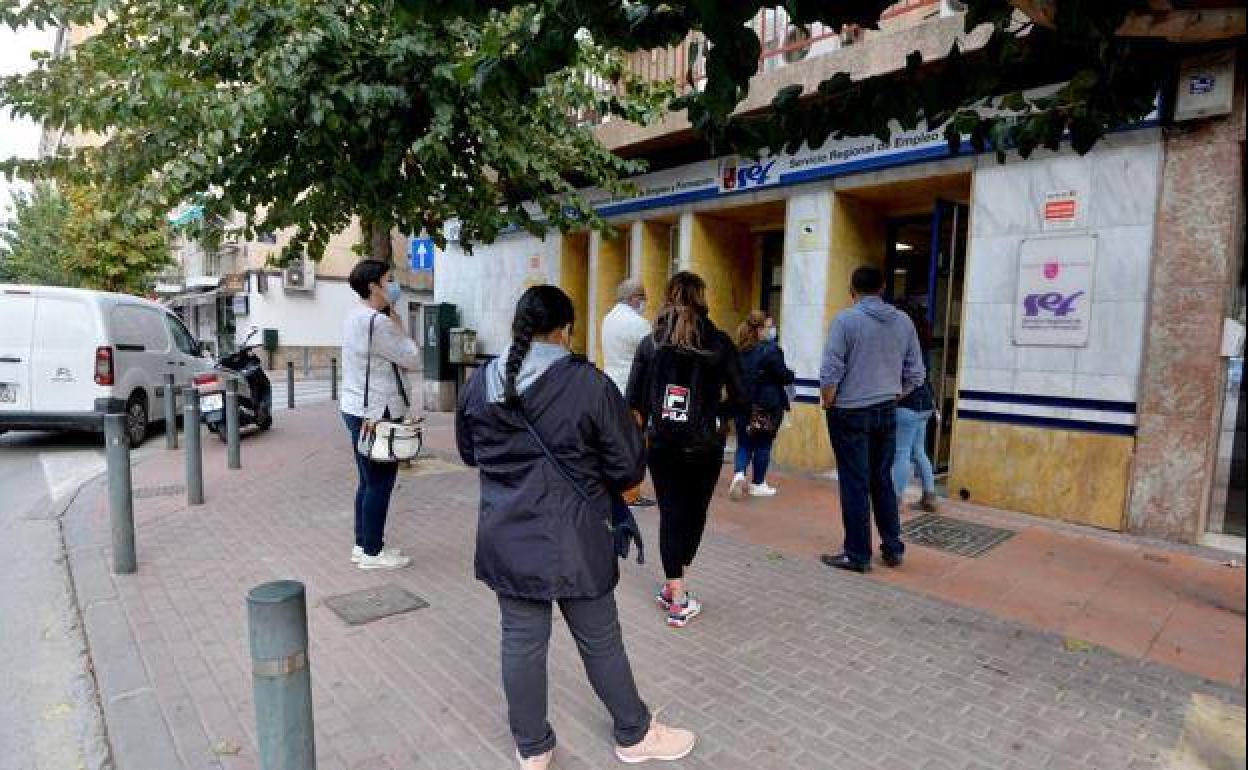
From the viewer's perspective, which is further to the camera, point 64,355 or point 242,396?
point 242,396

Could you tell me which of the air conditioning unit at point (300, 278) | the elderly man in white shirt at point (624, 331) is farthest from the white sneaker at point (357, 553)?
the air conditioning unit at point (300, 278)

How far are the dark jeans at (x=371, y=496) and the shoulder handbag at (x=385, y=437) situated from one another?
0.10 meters

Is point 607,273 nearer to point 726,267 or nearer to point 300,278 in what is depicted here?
point 726,267

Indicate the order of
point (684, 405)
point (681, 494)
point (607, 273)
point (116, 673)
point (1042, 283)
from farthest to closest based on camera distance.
→ 1. point (607, 273)
2. point (1042, 283)
3. point (681, 494)
4. point (684, 405)
5. point (116, 673)

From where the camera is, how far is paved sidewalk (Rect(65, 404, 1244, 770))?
2.79 metres

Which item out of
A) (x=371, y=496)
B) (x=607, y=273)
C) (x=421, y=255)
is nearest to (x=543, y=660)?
(x=371, y=496)

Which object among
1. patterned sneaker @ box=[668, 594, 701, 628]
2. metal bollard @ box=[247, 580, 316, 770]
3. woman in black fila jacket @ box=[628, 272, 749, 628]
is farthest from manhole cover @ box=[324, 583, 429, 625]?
metal bollard @ box=[247, 580, 316, 770]

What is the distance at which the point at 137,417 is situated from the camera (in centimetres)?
938

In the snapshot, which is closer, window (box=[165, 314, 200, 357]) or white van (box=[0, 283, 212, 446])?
white van (box=[0, 283, 212, 446])

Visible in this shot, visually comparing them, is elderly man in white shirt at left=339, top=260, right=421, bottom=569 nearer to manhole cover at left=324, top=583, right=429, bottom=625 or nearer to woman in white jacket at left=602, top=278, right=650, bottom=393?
manhole cover at left=324, top=583, right=429, bottom=625

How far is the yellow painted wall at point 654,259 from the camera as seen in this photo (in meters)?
9.69

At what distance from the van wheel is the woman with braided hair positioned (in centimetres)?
866

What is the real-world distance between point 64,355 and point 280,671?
8.59 m

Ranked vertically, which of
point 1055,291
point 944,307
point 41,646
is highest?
point 1055,291
